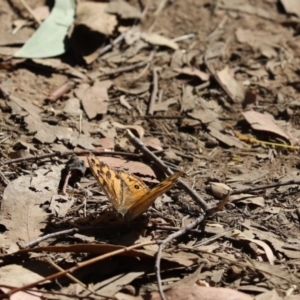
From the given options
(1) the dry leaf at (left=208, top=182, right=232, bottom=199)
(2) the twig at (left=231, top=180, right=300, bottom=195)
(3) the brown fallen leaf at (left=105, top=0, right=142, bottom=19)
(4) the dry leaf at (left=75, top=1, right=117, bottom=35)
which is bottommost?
(1) the dry leaf at (left=208, top=182, right=232, bottom=199)

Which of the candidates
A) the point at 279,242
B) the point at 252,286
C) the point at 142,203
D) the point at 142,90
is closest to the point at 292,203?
the point at 279,242

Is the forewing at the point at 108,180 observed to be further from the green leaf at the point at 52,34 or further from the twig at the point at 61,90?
the green leaf at the point at 52,34

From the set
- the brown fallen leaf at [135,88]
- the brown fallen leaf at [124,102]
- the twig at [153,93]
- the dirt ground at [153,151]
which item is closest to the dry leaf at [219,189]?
the dirt ground at [153,151]

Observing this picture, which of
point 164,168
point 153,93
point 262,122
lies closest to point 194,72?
point 153,93

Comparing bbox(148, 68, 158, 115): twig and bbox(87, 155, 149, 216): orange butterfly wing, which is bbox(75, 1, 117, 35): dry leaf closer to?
bbox(148, 68, 158, 115): twig

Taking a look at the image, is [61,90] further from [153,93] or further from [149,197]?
[149,197]

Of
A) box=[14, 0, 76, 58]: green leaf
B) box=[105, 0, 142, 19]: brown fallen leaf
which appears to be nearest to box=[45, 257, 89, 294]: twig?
box=[14, 0, 76, 58]: green leaf

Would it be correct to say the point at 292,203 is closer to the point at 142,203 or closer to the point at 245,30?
the point at 142,203
